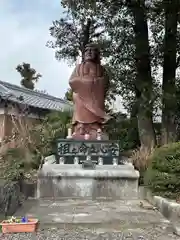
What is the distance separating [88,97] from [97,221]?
177 inches

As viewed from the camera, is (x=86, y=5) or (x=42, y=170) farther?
(x=86, y=5)

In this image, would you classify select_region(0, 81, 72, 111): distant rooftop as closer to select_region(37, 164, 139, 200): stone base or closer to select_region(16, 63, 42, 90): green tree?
select_region(37, 164, 139, 200): stone base

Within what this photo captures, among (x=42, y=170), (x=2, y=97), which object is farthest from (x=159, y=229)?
(x=2, y=97)

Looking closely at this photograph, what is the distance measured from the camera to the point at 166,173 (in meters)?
6.27

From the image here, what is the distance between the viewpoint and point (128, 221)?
17.2 ft

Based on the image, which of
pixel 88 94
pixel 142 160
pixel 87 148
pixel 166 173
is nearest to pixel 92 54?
pixel 88 94

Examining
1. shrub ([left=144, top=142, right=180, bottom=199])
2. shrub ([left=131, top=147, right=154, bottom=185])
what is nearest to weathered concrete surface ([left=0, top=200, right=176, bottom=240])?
shrub ([left=144, top=142, right=180, bottom=199])

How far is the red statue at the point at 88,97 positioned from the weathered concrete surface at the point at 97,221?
2.70 m

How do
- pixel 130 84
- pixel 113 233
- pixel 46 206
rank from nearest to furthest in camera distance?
pixel 113 233 < pixel 46 206 < pixel 130 84

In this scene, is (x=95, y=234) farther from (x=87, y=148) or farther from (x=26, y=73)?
(x=26, y=73)

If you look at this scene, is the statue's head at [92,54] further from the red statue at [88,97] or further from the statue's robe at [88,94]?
the statue's robe at [88,94]

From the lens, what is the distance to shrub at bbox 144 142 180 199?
20.1ft

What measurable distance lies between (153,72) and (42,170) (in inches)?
186

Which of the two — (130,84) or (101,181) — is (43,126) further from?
(101,181)
